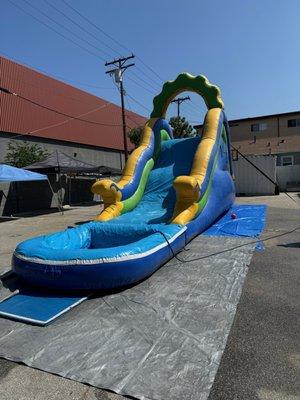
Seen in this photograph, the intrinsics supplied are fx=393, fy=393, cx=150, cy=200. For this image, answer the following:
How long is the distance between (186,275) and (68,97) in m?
24.4

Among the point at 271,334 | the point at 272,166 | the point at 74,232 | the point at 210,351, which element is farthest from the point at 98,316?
the point at 272,166

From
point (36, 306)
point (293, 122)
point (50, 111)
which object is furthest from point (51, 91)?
point (36, 306)

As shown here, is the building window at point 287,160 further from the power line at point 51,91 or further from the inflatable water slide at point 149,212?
the inflatable water slide at point 149,212

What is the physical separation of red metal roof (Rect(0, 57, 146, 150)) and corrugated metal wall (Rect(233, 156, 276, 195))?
11565 millimetres

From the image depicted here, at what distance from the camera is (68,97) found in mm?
27594

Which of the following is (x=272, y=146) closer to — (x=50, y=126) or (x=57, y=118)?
(x=57, y=118)

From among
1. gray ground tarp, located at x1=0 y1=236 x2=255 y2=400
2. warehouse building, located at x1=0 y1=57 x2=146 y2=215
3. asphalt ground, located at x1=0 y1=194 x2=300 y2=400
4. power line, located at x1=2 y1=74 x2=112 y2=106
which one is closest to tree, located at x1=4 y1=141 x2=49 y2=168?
warehouse building, located at x1=0 y1=57 x2=146 y2=215

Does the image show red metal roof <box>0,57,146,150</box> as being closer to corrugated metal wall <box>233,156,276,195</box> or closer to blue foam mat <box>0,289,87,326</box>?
corrugated metal wall <box>233,156,276,195</box>

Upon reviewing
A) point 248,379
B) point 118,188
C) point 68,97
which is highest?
point 68,97

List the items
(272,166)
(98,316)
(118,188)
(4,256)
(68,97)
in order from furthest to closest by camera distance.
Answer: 1. (68,97)
2. (272,166)
3. (118,188)
4. (4,256)
5. (98,316)

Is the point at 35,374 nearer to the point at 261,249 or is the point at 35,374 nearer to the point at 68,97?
the point at 261,249

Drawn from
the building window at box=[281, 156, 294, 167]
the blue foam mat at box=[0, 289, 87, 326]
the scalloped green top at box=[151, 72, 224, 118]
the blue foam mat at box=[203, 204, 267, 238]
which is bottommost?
the blue foam mat at box=[0, 289, 87, 326]

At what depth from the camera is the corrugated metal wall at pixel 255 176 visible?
70.4ft

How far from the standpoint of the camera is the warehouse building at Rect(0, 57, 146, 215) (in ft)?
60.2
